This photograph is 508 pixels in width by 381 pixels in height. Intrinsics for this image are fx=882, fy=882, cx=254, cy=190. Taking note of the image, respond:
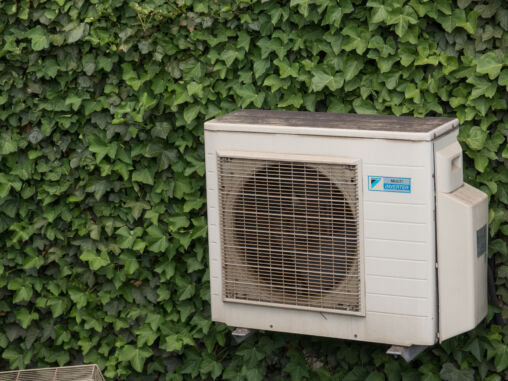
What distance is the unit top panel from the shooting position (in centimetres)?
295

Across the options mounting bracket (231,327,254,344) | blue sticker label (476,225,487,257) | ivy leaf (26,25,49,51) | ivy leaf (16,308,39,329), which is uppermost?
ivy leaf (26,25,49,51)

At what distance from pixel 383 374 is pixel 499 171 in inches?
37.5

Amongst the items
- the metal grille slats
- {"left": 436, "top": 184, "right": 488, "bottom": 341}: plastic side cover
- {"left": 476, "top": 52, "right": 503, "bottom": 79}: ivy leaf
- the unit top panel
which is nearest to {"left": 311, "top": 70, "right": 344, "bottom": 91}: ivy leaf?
the unit top panel

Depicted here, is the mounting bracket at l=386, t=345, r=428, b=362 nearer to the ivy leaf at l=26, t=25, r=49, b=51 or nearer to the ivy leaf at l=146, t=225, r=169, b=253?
the ivy leaf at l=146, t=225, r=169, b=253

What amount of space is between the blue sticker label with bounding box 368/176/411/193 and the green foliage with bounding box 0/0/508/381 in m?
0.47

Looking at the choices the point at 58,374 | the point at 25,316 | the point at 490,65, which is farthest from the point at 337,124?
the point at 25,316

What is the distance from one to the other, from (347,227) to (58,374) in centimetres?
156

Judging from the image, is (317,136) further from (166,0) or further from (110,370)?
(110,370)

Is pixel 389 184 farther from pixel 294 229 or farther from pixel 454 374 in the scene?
pixel 454 374

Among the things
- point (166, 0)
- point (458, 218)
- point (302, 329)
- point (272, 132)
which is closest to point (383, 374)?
point (302, 329)

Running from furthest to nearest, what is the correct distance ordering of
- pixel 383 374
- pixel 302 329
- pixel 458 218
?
pixel 383 374, pixel 302 329, pixel 458 218

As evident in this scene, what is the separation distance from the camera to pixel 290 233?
3145 millimetres

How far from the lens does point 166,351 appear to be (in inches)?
155

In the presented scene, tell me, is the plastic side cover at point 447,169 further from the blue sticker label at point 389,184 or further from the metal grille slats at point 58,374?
the metal grille slats at point 58,374
